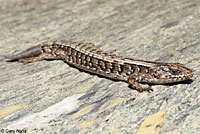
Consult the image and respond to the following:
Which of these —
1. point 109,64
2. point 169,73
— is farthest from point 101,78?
point 169,73

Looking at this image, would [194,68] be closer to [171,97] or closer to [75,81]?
[171,97]

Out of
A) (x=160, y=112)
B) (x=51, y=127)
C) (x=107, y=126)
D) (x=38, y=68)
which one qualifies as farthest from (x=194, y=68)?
(x=38, y=68)

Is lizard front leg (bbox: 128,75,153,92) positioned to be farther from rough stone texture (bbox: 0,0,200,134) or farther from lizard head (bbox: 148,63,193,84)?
lizard head (bbox: 148,63,193,84)

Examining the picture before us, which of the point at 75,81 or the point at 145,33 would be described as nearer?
the point at 75,81

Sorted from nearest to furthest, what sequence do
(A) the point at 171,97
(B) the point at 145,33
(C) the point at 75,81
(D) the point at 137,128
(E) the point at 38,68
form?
(D) the point at 137,128, (A) the point at 171,97, (C) the point at 75,81, (E) the point at 38,68, (B) the point at 145,33

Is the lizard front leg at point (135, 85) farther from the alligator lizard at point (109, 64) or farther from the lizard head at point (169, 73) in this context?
the lizard head at point (169, 73)

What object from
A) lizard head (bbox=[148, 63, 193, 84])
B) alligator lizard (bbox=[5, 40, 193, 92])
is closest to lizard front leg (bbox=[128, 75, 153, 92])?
alligator lizard (bbox=[5, 40, 193, 92])

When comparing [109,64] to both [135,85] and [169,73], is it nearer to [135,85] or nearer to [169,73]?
[135,85]
